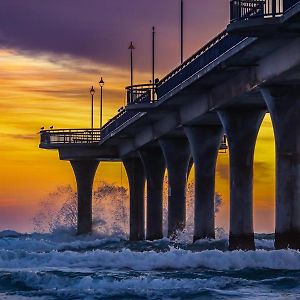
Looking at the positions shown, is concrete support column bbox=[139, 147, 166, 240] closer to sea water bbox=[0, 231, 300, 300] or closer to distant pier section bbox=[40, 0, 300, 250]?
distant pier section bbox=[40, 0, 300, 250]

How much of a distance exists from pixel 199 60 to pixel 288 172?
10295 mm

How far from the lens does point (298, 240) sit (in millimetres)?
53750

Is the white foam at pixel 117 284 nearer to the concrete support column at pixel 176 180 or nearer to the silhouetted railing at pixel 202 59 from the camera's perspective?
the silhouetted railing at pixel 202 59

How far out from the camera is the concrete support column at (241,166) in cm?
6519

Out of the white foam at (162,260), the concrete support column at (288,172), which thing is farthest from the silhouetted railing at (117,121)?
the concrete support column at (288,172)

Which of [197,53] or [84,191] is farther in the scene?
[84,191]

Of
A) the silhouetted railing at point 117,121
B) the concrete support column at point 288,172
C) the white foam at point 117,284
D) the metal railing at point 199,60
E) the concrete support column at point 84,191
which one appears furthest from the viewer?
the concrete support column at point 84,191

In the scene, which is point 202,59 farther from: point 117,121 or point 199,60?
point 117,121

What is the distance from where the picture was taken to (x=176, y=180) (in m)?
86.2

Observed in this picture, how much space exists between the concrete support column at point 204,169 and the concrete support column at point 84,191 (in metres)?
37.4

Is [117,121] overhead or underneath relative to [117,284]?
overhead

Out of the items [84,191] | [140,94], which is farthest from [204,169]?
[84,191]

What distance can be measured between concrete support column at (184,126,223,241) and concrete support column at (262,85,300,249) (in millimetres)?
21668

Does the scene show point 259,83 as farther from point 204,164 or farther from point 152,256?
point 204,164
